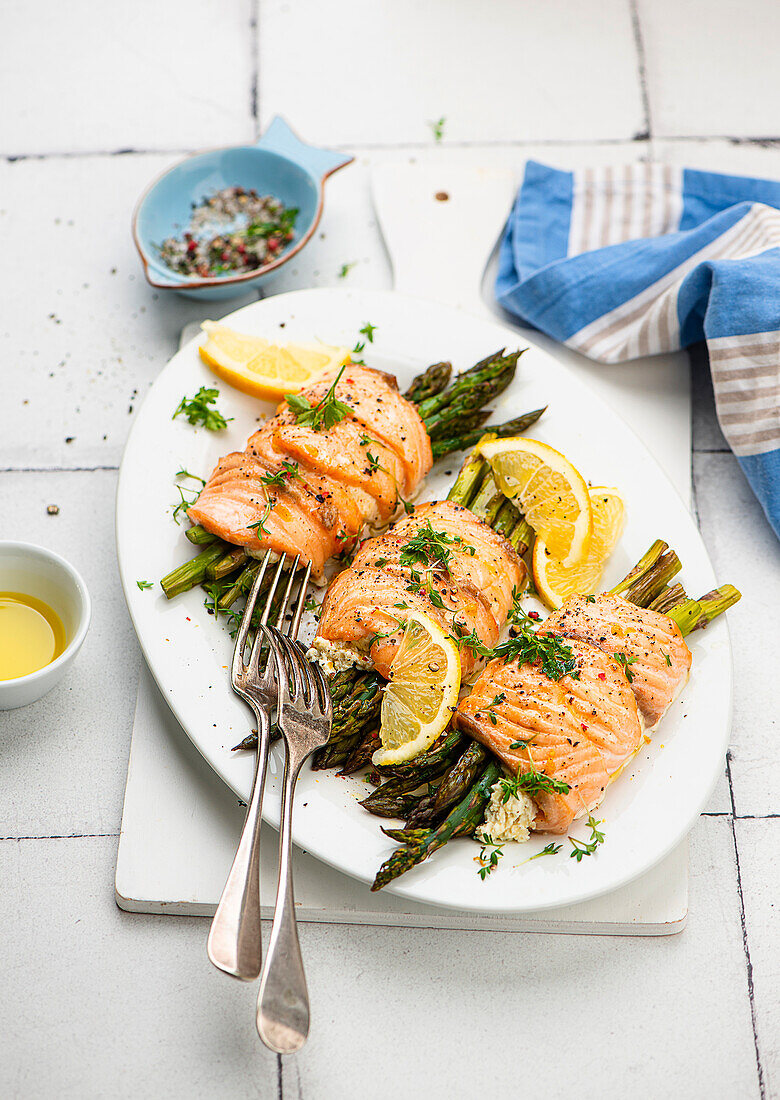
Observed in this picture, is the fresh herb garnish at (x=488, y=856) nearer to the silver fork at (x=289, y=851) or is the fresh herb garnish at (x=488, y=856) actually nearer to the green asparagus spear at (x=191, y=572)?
the silver fork at (x=289, y=851)

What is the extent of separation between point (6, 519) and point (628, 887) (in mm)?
3152

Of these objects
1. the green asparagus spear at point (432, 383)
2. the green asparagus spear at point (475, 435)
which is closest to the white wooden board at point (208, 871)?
the green asparagus spear at point (475, 435)

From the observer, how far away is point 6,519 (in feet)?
14.6

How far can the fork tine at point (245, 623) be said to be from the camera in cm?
360

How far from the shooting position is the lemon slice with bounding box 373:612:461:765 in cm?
337

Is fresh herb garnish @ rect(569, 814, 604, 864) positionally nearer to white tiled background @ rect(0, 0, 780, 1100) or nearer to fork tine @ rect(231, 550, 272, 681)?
white tiled background @ rect(0, 0, 780, 1100)

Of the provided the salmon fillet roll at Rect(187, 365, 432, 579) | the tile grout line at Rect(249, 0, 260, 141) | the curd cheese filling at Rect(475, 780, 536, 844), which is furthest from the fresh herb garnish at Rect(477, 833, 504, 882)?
the tile grout line at Rect(249, 0, 260, 141)

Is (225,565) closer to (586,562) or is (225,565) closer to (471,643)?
(471,643)

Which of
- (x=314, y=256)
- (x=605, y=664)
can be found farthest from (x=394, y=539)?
(x=314, y=256)

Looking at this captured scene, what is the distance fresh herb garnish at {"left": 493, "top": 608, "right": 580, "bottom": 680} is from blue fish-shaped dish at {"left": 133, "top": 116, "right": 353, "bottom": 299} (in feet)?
7.92

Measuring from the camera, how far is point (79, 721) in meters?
3.92

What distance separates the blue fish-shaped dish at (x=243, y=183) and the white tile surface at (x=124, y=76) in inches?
22.4

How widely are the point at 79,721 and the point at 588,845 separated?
2078 mm

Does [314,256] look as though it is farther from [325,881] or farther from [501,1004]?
[501,1004]
